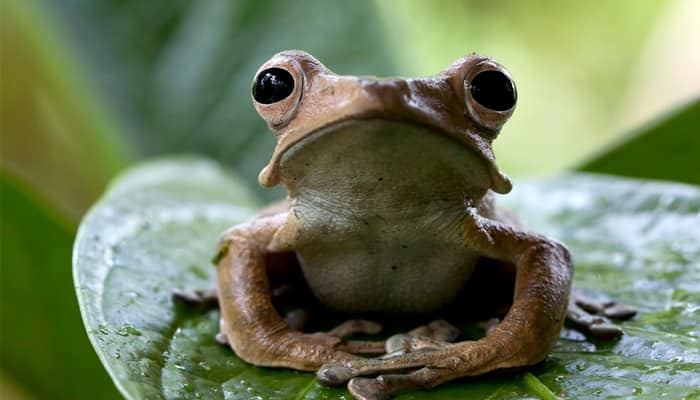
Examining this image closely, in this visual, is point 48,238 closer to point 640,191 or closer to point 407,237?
point 407,237

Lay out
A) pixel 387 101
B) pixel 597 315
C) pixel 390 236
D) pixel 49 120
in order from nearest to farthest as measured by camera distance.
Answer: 1. pixel 387 101
2. pixel 390 236
3. pixel 597 315
4. pixel 49 120

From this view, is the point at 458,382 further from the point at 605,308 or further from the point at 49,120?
the point at 49,120

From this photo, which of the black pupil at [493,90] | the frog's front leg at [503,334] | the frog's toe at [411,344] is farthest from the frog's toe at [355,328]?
the black pupil at [493,90]

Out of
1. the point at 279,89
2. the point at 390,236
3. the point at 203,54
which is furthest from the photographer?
the point at 203,54

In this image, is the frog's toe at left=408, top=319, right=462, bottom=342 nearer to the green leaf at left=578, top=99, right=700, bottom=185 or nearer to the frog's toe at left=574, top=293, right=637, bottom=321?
the frog's toe at left=574, top=293, right=637, bottom=321

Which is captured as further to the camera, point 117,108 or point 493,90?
point 117,108

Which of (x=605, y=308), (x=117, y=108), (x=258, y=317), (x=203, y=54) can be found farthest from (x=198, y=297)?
(x=203, y=54)

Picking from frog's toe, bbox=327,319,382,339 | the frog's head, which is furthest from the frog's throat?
frog's toe, bbox=327,319,382,339

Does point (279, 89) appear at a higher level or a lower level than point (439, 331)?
higher
